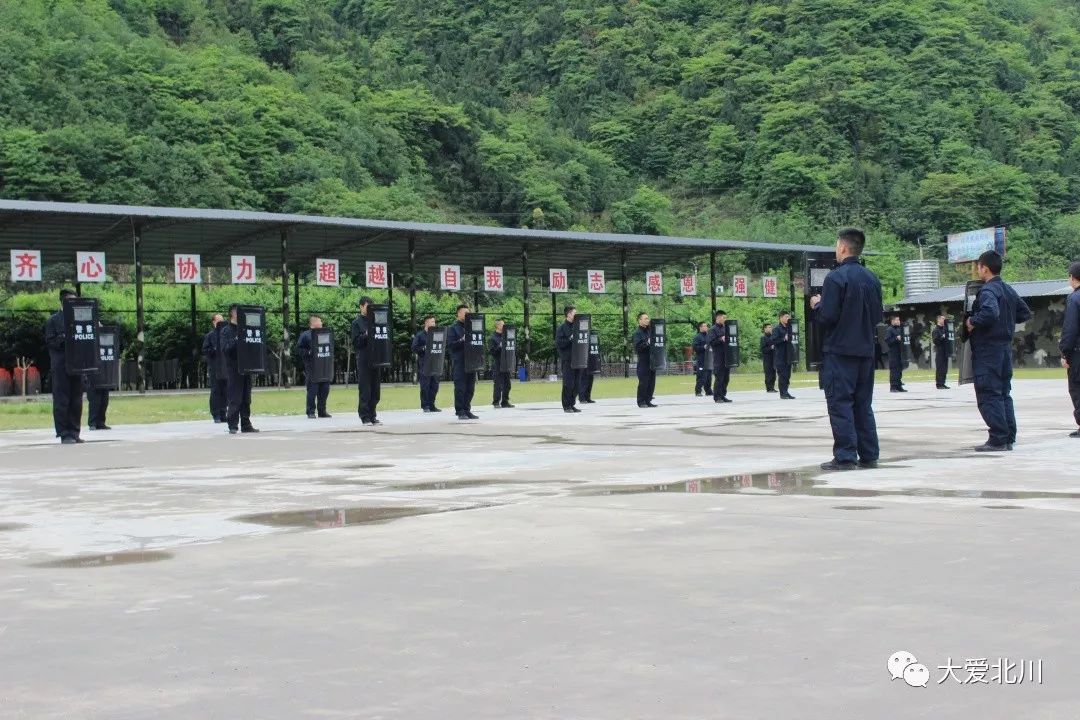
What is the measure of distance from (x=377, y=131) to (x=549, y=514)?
88.9 metres

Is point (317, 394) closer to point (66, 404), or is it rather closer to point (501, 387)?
point (501, 387)

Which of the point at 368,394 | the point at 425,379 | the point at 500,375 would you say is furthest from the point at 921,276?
the point at 368,394

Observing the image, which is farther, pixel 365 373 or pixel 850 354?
pixel 365 373

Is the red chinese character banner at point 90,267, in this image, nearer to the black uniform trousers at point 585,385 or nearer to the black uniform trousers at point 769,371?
the black uniform trousers at point 585,385

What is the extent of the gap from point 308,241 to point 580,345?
1759 cm

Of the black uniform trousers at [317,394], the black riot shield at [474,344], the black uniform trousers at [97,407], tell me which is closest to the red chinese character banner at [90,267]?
the black uniform trousers at [317,394]

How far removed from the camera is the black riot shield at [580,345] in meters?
26.5

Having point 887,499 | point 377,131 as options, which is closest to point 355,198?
point 377,131

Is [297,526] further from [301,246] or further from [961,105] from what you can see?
[961,105]

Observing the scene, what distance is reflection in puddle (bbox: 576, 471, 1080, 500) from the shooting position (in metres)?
9.38

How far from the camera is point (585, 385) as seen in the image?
2830 centimetres

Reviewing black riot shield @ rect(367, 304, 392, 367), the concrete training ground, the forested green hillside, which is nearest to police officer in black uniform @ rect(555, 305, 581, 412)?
black riot shield @ rect(367, 304, 392, 367)

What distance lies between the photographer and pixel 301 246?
43.2 meters

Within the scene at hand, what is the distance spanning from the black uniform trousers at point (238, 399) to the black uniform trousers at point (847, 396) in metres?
10.4
